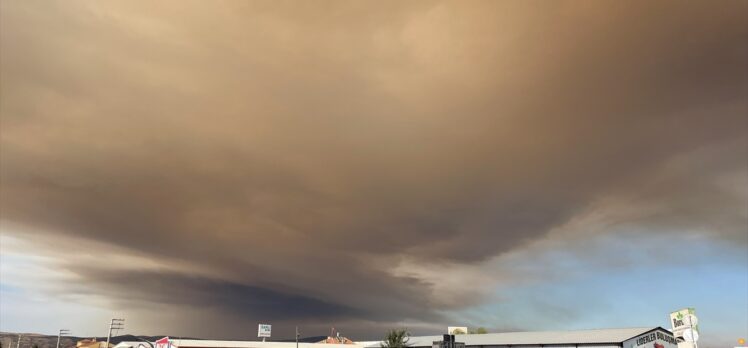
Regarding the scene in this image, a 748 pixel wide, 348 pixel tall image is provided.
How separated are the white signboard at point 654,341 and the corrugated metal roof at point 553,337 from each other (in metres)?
0.83

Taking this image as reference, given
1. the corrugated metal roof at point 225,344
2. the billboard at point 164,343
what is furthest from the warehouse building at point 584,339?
the billboard at point 164,343

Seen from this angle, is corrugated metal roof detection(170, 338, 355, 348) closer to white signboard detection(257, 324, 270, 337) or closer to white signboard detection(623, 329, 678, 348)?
white signboard detection(257, 324, 270, 337)

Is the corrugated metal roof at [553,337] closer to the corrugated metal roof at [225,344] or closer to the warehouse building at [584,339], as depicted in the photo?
the warehouse building at [584,339]

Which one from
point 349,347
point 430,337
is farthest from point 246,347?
point 430,337

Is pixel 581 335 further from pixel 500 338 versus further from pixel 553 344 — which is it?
pixel 500 338

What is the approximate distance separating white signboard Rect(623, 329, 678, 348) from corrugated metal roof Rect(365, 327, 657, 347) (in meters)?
0.83

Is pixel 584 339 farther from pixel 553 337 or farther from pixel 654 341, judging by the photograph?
pixel 654 341

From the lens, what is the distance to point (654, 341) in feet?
289

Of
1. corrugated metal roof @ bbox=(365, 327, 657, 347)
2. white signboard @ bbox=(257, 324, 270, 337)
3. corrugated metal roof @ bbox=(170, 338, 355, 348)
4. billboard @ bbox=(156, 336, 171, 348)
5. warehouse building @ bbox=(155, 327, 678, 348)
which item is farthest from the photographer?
white signboard @ bbox=(257, 324, 270, 337)

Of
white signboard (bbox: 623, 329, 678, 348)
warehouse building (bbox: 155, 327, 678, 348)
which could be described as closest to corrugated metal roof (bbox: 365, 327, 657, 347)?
warehouse building (bbox: 155, 327, 678, 348)

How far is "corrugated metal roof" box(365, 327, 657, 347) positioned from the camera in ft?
284

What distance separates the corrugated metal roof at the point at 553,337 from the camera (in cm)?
8669

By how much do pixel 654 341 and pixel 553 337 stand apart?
56.6 ft

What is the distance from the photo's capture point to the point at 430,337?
121 metres
